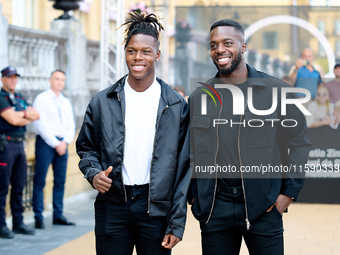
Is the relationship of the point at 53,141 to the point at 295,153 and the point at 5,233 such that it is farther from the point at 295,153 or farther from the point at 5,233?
the point at 295,153

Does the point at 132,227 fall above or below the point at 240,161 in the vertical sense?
below

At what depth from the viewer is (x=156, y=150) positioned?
11.8ft

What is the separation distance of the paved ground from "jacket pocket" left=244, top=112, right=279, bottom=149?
3191mm

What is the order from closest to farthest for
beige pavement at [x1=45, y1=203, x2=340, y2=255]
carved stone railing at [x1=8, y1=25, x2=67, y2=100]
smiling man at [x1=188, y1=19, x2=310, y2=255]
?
smiling man at [x1=188, y1=19, x2=310, y2=255] < beige pavement at [x1=45, y1=203, x2=340, y2=255] < carved stone railing at [x1=8, y1=25, x2=67, y2=100]

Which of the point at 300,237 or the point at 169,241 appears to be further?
the point at 300,237

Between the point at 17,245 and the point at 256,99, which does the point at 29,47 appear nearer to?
the point at 17,245

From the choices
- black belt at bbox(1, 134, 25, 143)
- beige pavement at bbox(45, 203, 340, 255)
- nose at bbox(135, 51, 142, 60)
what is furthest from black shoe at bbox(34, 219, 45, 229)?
nose at bbox(135, 51, 142, 60)

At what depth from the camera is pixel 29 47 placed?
9.34 meters

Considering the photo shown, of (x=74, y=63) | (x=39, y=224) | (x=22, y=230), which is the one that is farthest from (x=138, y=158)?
(x=74, y=63)

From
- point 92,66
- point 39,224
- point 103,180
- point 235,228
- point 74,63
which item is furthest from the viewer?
point 92,66

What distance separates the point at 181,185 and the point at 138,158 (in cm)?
31

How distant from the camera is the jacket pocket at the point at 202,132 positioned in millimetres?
3664

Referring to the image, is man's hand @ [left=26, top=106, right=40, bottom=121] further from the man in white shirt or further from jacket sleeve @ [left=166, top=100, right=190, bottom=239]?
jacket sleeve @ [left=166, top=100, right=190, bottom=239]

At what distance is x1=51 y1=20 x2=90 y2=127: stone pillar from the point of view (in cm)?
1049
